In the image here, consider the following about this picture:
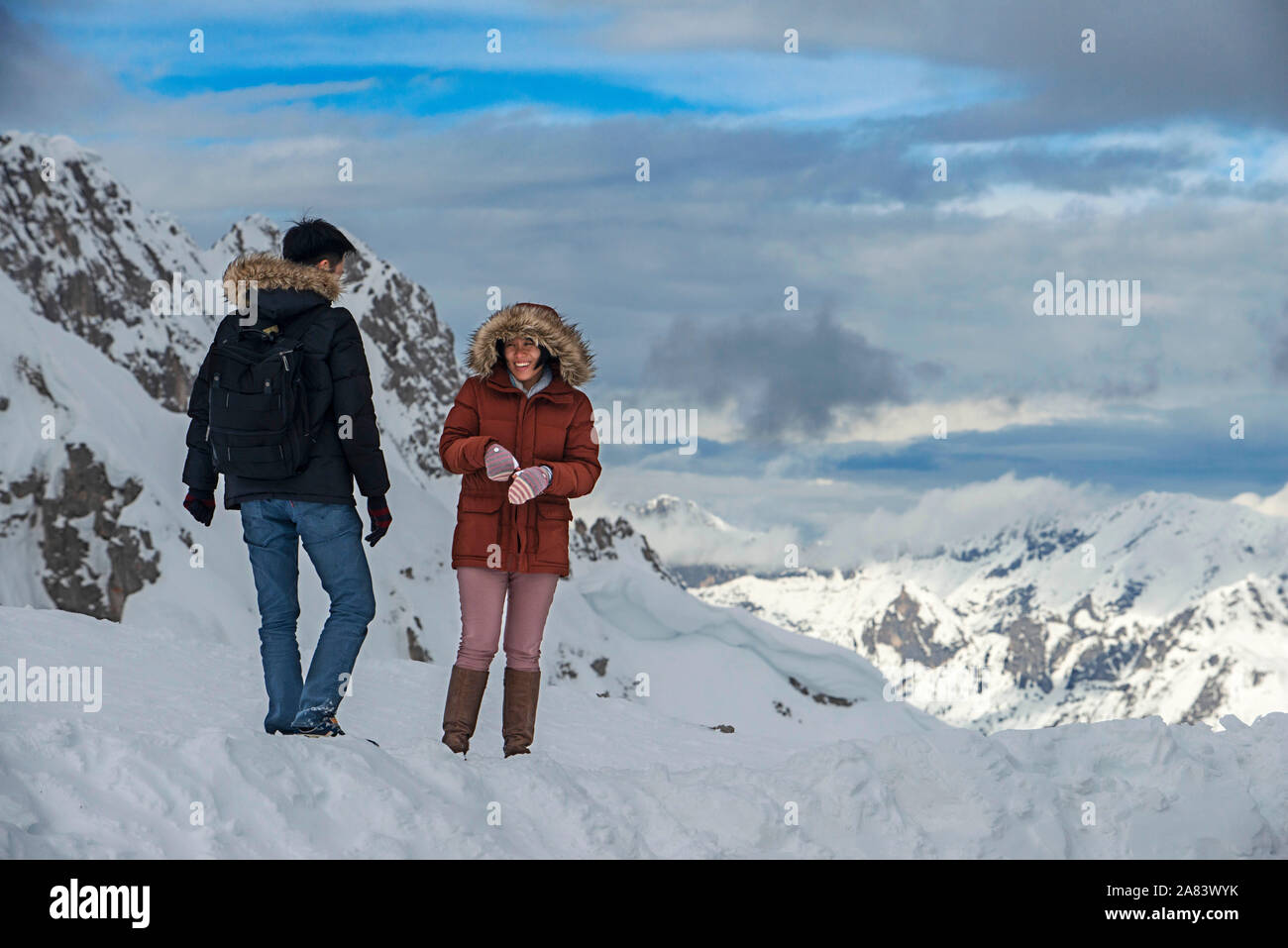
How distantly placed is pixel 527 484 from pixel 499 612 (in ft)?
3.18

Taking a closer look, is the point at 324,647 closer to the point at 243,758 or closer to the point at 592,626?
the point at 243,758

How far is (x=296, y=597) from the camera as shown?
24.2 ft

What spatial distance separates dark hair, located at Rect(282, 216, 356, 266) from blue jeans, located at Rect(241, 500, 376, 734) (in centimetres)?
151

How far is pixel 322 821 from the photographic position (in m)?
6.31

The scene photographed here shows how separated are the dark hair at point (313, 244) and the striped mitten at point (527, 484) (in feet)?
5.98

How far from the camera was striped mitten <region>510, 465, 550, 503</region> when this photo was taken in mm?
7258

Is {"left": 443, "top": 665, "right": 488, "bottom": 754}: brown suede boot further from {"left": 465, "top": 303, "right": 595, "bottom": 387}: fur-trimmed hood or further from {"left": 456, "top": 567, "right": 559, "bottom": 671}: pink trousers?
{"left": 465, "top": 303, "right": 595, "bottom": 387}: fur-trimmed hood
